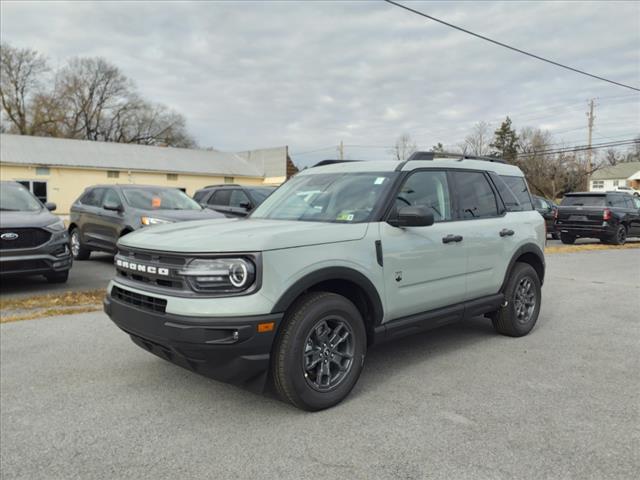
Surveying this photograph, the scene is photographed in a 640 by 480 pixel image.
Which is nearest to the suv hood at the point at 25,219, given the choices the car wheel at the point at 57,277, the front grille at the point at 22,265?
the front grille at the point at 22,265

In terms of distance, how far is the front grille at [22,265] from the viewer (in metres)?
7.28

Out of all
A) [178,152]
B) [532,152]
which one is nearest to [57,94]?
[178,152]

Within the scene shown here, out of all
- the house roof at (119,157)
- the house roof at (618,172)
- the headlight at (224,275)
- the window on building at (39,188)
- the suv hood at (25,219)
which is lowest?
the headlight at (224,275)

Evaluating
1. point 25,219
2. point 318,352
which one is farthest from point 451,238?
point 25,219

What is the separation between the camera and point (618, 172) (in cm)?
8112

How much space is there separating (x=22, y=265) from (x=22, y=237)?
1.35ft

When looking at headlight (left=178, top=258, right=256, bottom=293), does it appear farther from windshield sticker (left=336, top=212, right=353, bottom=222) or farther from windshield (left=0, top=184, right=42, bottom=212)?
windshield (left=0, top=184, right=42, bottom=212)

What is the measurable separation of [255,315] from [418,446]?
4.21 feet

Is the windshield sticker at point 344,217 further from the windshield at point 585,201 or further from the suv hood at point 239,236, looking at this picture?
the windshield at point 585,201

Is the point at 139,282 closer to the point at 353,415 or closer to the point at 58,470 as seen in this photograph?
the point at 58,470

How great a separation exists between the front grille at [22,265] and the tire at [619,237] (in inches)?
640

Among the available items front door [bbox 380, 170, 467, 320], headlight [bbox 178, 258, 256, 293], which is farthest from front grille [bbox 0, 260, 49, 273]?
front door [bbox 380, 170, 467, 320]

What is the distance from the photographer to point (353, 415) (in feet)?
11.6

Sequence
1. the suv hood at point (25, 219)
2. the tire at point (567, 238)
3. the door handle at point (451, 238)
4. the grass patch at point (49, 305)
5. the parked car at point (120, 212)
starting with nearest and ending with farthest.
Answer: the door handle at point (451, 238)
the grass patch at point (49, 305)
the suv hood at point (25, 219)
the parked car at point (120, 212)
the tire at point (567, 238)
